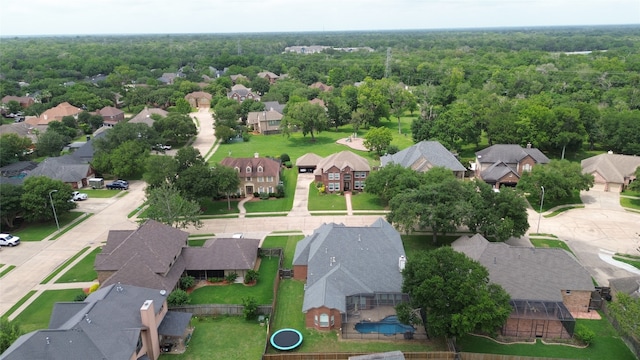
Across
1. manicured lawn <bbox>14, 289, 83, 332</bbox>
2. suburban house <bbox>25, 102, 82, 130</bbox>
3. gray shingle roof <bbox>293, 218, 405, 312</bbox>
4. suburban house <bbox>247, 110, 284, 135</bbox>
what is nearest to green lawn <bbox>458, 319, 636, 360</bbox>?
gray shingle roof <bbox>293, 218, 405, 312</bbox>

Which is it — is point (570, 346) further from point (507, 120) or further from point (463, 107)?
point (463, 107)

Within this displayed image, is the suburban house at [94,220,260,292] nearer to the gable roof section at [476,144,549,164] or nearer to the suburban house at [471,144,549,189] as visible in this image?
the suburban house at [471,144,549,189]

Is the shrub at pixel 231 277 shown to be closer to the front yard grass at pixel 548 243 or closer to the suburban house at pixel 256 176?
the suburban house at pixel 256 176

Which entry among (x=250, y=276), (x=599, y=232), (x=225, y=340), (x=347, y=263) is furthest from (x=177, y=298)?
(x=599, y=232)

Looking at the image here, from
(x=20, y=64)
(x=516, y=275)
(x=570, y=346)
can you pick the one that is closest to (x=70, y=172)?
(x=516, y=275)

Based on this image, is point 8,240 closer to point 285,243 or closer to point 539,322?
point 285,243

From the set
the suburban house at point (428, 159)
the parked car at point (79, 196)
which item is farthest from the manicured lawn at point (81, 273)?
the suburban house at point (428, 159)
